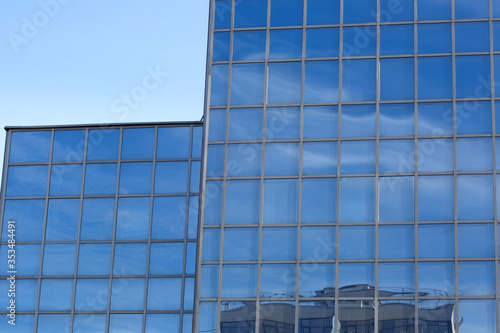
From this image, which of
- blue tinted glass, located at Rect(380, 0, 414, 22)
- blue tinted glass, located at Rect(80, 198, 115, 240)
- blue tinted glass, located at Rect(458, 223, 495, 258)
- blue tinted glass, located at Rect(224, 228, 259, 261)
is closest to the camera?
blue tinted glass, located at Rect(458, 223, 495, 258)

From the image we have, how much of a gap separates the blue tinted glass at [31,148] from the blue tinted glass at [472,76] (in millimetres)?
16081

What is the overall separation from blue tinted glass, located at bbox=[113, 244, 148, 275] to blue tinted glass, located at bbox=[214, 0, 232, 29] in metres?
8.73

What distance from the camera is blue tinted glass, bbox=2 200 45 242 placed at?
37.5m

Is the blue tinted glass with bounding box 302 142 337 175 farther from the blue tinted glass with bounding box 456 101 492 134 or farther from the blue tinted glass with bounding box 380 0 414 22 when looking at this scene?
the blue tinted glass with bounding box 380 0 414 22

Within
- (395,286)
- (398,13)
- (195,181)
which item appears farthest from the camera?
(195,181)

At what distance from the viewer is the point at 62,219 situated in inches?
1475

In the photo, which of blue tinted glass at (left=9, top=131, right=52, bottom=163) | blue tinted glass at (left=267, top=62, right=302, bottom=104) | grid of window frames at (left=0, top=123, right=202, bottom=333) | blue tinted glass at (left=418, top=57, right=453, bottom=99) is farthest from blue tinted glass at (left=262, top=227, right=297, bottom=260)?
blue tinted glass at (left=9, top=131, right=52, bottom=163)

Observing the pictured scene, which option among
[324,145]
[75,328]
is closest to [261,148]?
[324,145]

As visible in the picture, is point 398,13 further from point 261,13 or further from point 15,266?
point 15,266

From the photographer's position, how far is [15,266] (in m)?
37.2

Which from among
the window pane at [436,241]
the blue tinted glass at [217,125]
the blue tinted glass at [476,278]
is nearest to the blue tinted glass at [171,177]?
the blue tinted glass at [217,125]

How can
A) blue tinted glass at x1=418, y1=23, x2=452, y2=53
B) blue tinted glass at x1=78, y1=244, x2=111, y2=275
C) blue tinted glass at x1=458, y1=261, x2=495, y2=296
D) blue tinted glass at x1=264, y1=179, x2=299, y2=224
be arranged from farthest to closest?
blue tinted glass at x1=78, y1=244, x2=111, y2=275 → blue tinted glass at x1=418, y1=23, x2=452, y2=53 → blue tinted glass at x1=264, y1=179, x2=299, y2=224 → blue tinted glass at x1=458, y1=261, x2=495, y2=296

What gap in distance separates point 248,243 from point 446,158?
281 inches

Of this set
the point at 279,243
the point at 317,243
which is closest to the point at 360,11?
the point at 317,243
